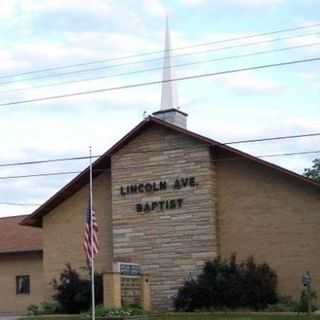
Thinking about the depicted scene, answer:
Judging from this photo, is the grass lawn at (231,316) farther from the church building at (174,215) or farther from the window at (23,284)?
the window at (23,284)

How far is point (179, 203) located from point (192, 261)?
2.75m

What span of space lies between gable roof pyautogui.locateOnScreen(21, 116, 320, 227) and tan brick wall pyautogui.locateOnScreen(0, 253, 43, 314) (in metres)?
4.20

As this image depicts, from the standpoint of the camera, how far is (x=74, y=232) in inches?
1656

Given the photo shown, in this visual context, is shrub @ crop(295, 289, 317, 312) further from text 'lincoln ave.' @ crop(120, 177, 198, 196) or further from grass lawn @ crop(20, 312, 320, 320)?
text 'lincoln ave.' @ crop(120, 177, 198, 196)

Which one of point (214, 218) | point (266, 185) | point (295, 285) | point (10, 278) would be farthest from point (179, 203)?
point (10, 278)

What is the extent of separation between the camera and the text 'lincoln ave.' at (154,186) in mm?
37969

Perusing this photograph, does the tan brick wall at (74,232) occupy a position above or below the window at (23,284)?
above

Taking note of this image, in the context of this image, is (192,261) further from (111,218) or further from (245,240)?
(111,218)

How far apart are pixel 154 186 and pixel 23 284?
1348 centimetres

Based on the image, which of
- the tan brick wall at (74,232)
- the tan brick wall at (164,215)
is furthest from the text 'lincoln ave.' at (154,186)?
the tan brick wall at (74,232)

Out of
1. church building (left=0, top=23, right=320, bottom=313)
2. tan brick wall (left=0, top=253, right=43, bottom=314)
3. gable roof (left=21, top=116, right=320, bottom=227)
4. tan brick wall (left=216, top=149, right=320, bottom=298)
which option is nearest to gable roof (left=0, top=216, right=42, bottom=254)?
tan brick wall (left=0, top=253, right=43, bottom=314)

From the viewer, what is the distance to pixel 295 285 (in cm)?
3534

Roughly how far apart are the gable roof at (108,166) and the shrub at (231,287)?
14.2 ft

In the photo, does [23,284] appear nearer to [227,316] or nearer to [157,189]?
[157,189]
